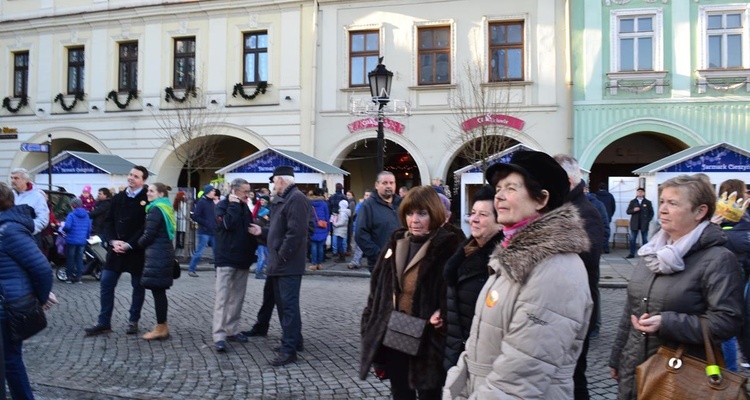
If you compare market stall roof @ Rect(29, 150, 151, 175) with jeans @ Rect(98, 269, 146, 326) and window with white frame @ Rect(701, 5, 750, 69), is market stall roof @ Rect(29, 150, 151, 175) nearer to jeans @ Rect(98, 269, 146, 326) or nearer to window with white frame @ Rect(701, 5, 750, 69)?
jeans @ Rect(98, 269, 146, 326)

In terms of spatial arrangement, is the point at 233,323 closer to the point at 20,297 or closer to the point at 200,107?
the point at 20,297

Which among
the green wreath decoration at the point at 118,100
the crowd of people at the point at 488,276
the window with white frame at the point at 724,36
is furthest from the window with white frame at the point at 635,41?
the green wreath decoration at the point at 118,100

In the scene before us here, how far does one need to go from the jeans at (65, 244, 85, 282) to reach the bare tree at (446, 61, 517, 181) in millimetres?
10538

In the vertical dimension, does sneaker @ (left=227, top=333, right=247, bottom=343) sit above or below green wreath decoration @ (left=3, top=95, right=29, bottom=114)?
below

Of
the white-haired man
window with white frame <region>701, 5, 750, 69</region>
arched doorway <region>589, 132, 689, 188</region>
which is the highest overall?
window with white frame <region>701, 5, 750, 69</region>

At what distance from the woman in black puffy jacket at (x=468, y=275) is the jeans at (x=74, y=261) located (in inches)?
400

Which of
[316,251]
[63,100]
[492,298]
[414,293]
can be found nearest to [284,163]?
[316,251]

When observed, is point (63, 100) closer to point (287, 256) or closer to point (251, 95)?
point (251, 95)

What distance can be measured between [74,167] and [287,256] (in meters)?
14.9

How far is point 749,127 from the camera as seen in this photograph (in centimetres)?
1722

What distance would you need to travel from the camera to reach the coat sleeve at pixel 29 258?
4113 mm

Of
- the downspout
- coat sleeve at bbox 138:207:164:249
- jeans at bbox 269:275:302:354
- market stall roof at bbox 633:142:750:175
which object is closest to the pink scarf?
jeans at bbox 269:275:302:354

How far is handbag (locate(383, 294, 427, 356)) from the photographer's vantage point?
11.8 ft

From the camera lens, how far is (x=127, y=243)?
6980mm
